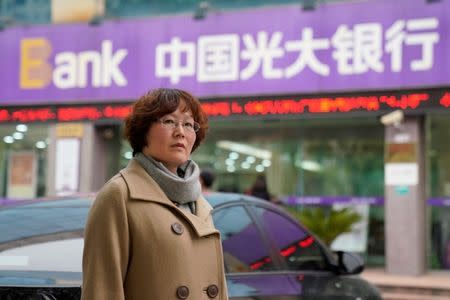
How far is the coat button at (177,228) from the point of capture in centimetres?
234

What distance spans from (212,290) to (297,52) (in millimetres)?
11462

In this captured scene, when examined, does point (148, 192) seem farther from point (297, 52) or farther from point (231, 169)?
point (231, 169)

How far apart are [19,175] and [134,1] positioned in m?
4.30

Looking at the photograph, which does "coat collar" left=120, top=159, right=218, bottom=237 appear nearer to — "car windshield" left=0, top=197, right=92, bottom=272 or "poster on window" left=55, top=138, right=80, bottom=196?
"car windshield" left=0, top=197, right=92, bottom=272

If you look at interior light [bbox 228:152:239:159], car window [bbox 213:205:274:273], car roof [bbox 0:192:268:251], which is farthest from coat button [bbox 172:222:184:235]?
interior light [bbox 228:152:239:159]

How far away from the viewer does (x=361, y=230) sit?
13961 mm

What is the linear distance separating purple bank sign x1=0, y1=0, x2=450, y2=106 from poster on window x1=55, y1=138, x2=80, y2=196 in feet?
2.77

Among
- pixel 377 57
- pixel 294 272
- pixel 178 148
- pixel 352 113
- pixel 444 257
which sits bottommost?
pixel 444 257

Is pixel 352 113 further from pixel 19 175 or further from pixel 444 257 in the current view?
pixel 19 175

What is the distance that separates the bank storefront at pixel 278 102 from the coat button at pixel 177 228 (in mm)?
10116

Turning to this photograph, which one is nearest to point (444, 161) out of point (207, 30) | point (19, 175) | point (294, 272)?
point (207, 30)

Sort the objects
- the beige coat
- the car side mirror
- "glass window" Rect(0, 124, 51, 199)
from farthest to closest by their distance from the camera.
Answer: "glass window" Rect(0, 124, 51, 199), the car side mirror, the beige coat

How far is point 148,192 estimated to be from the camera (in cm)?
236

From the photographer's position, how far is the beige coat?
2.25 m
